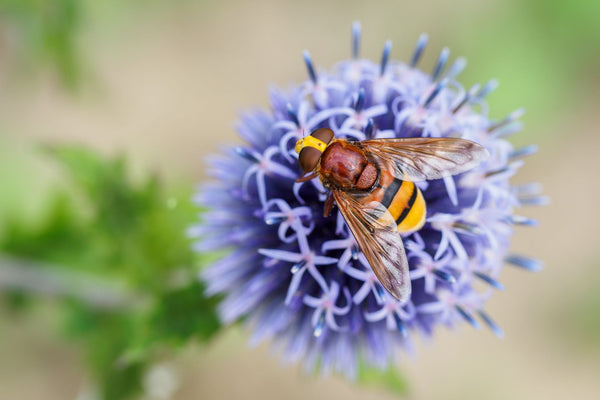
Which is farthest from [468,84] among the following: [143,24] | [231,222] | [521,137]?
[231,222]

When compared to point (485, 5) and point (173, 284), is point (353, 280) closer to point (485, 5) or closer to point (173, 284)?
point (173, 284)

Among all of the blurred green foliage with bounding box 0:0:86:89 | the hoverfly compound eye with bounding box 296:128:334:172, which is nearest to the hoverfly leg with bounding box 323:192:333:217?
the hoverfly compound eye with bounding box 296:128:334:172

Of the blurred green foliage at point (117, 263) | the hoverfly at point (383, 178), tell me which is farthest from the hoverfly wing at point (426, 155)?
the blurred green foliage at point (117, 263)

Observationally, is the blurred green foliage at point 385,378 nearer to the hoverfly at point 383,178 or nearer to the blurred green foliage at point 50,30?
the hoverfly at point 383,178

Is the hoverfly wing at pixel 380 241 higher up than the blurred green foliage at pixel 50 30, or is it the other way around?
the blurred green foliage at pixel 50 30

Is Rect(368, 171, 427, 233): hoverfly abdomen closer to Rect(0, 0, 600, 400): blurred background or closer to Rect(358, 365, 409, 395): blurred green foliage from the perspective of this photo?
Rect(358, 365, 409, 395): blurred green foliage

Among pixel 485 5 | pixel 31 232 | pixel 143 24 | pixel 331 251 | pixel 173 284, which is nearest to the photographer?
pixel 331 251

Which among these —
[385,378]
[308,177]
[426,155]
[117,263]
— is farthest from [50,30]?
[385,378]
